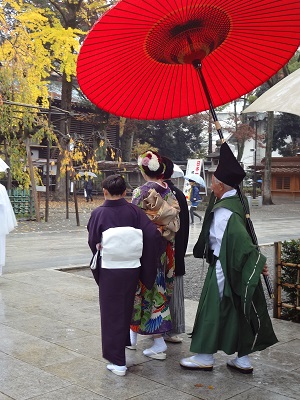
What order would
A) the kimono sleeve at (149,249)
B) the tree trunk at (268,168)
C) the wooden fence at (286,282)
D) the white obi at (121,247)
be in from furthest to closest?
the tree trunk at (268,168) < the wooden fence at (286,282) < the kimono sleeve at (149,249) < the white obi at (121,247)

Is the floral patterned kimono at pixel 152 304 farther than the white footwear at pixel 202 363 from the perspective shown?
Yes

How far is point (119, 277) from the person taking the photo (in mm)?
3973

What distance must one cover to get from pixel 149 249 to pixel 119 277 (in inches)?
13.0

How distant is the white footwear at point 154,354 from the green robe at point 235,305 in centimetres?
50

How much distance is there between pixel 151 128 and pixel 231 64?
111ft

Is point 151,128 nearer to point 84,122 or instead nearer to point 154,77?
point 84,122

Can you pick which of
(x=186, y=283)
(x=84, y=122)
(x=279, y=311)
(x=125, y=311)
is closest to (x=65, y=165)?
(x=186, y=283)

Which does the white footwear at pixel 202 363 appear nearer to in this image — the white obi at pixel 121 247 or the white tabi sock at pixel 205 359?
Result: the white tabi sock at pixel 205 359

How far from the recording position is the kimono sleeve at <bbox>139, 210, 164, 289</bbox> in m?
4.05

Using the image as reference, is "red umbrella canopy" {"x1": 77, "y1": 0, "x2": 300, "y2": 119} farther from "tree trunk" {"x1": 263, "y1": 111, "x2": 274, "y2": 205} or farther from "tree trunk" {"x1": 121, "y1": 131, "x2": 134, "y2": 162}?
"tree trunk" {"x1": 121, "y1": 131, "x2": 134, "y2": 162}

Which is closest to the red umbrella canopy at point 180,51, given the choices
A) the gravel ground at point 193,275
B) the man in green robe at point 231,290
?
the man in green robe at point 231,290

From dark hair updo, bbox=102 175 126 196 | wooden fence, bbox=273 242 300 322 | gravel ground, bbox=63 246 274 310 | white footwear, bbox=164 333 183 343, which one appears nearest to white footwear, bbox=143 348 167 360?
white footwear, bbox=164 333 183 343

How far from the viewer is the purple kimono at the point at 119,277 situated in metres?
3.97

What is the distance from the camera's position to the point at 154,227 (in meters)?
4.08
